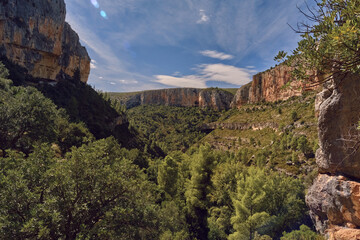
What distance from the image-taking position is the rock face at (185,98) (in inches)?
5947

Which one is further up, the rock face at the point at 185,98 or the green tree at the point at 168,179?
the rock face at the point at 185,98

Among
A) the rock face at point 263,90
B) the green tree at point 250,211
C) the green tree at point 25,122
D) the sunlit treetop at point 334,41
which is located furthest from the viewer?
the rock face at point 263,90

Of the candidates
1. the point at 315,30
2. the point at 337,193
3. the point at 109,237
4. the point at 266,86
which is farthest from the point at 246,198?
the point at 266,86

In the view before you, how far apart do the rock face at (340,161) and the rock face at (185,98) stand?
471 ft

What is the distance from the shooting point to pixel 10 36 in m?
52.8

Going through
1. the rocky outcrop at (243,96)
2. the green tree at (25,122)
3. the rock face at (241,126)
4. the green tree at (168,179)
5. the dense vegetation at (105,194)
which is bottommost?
the green tree at (168,179)

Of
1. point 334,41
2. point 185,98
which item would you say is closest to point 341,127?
point 334,41

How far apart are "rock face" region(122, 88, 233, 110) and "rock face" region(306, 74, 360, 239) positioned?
471ft

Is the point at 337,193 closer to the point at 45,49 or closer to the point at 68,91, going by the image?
the point at 68,91

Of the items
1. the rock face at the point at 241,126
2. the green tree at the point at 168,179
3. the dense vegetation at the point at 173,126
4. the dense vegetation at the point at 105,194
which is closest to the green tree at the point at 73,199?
the dense vegetation at the point at 105,194

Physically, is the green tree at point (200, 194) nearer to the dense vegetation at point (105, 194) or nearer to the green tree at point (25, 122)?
the dense vegetation at point (105, 194)

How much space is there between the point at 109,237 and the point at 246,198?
1160cm

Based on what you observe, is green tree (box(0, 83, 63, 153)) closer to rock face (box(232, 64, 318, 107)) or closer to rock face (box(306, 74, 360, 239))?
rock face (box(306, 74, 360, 239))

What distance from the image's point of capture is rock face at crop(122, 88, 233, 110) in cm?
15105
